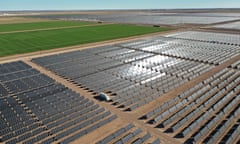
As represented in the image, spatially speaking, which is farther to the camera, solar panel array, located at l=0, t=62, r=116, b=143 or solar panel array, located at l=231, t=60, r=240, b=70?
solar panel array, located at l=231, t=60, r=240, b=70

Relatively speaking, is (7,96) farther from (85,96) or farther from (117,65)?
(117,65)

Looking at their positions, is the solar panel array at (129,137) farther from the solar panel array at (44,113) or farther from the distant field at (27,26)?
the distant field at (27,26)

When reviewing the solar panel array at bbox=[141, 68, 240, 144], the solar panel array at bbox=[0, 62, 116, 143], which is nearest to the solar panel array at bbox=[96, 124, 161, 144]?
the solar panel array at bbox=[141, 68, 240, 144]

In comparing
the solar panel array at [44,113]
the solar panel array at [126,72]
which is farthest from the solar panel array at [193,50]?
the solar panel array at [44,113]

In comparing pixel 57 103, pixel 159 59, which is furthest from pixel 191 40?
pixel 57 103

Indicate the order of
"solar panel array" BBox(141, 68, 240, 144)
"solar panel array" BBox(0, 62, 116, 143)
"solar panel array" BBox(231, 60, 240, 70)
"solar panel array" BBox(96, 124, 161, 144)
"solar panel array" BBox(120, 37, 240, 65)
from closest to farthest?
"solar panel array" BBox(96, 124, 161, 144) < "solar panel array" BBox(141, 68, 240, 144) < "solar panel array" BBox(0, 62, 116, 143) < "solar panel array" BBox(231, 60, 240, 70) < "solar panel array" BBox(120, 37, 240, 65)

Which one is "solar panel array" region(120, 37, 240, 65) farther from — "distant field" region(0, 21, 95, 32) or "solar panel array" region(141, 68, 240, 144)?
"distant field" region(0, 21, 95, 32)
